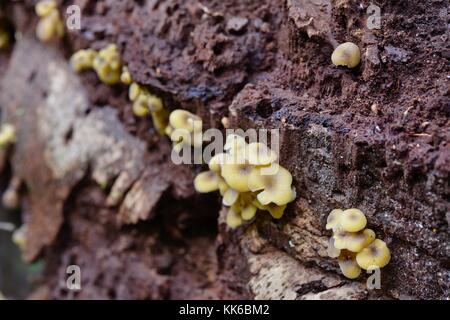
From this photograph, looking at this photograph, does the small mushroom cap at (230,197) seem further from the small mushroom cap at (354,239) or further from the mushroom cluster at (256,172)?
the small mushroom cap at (354,239)

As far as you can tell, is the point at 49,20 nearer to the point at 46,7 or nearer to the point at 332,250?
the point at 46,7

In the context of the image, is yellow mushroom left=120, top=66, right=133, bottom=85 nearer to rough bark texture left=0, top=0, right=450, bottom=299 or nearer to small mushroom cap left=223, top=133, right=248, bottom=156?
rough bark texture left=0, top=0, right=450, bottom=299

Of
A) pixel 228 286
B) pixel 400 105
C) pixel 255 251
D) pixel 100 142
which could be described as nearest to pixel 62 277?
pixel 100 142

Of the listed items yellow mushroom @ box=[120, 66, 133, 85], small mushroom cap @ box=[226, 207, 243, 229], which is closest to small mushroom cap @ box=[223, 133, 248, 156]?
small mushroom cap @ box=[226, 207, 243, 229]

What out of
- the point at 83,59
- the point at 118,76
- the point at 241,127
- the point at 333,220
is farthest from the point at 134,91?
the point at 333,220

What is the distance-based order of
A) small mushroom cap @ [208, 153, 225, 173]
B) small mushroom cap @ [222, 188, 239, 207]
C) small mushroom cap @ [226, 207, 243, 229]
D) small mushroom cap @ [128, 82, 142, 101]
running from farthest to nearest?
small mushroom cap @ [128, 82, 142, 101], small mushroom cap @ [226, 207, 243, 229], small mushroom cap @ [222, 188, 239, 207], small mushroom cap @ [208, 153, 225, 173]
